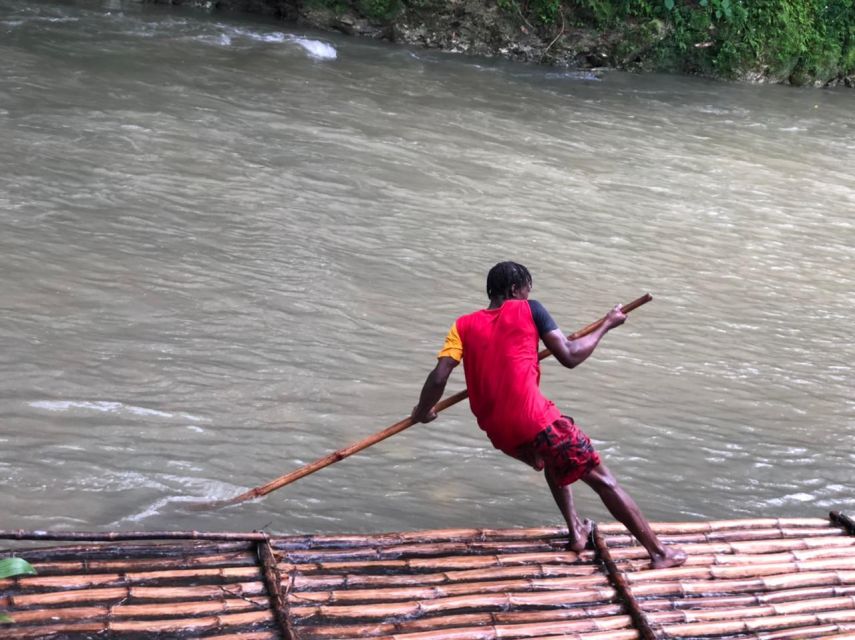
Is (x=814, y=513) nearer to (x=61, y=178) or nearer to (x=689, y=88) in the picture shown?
(x=61, y=178)

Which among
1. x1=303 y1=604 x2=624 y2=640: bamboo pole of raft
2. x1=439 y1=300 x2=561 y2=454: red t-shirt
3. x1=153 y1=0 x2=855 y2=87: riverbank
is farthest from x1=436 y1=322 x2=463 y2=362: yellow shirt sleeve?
x1=153 y1=0 x2=855 y2=87: riverbank

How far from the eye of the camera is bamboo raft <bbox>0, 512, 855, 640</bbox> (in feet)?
9.95

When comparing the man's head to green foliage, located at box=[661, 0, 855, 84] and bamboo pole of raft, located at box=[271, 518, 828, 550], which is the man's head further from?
green foliage, located at box=[661, 0, 855, 84]

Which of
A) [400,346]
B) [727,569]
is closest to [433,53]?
[400,346]

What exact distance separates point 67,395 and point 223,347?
92 centimetres

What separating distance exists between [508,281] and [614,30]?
12453 millimetres

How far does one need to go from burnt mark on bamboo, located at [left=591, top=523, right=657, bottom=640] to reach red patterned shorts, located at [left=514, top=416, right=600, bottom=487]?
0.81 ft

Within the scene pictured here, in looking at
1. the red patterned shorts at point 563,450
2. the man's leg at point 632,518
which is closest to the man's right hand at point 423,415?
the red patterned shorts at point 563,450

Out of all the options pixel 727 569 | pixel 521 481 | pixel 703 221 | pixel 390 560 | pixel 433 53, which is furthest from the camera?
pixel 433 53

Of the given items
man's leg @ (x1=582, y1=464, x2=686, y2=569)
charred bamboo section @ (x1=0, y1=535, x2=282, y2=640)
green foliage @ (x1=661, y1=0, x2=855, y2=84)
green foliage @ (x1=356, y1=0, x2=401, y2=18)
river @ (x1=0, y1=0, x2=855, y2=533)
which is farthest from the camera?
green foliage @ (x1=661, y1=0, x2=855, y2=84)

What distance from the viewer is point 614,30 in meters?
15.2

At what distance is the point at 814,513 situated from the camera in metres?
4.95

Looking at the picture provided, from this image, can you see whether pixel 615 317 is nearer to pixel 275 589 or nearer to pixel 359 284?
pixel 275 589

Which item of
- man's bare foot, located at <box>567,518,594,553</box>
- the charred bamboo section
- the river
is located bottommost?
the river
